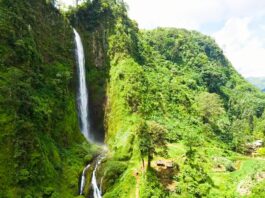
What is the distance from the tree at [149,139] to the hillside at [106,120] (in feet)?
0.39

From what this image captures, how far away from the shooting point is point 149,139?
40406 millimetres

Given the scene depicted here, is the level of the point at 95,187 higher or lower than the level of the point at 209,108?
lower

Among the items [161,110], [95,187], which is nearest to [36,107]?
[95,187]

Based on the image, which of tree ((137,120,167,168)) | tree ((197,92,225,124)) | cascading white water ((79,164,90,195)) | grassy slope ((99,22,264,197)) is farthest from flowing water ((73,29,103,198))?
tree ((197,92,225,124))

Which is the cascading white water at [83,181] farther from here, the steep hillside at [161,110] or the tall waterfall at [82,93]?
the tall waterfall at [82,93]

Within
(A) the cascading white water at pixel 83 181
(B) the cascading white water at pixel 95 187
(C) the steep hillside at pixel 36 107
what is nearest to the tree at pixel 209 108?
(C) the steep hillside at pixel 36 107

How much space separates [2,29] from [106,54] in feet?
77.3

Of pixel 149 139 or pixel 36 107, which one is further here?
pixel 36 107

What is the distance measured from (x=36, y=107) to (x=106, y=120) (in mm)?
16337

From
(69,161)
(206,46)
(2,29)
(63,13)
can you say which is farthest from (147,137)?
(206,46)

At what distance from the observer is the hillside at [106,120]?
39.0 metres

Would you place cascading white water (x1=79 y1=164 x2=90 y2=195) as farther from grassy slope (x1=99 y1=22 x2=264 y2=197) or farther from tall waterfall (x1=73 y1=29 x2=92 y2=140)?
tall waterfall (x1=73 y1=29 x2=92 y2=140)

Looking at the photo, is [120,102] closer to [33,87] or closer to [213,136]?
[33,87]

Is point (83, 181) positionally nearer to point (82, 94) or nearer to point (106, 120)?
point (106, 120)
